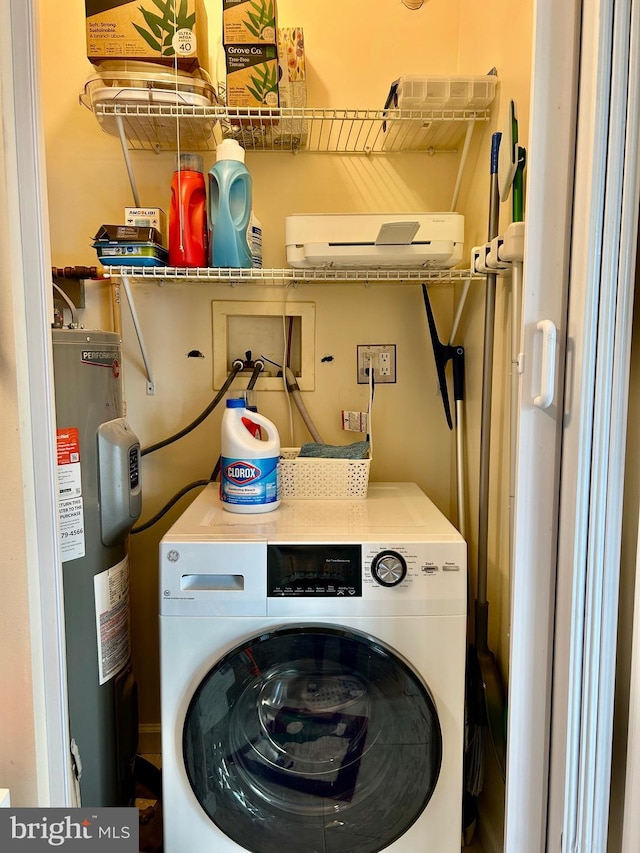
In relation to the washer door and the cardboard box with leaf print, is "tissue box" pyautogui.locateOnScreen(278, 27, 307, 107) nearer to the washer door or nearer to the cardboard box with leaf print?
the cardboard box with leaf print

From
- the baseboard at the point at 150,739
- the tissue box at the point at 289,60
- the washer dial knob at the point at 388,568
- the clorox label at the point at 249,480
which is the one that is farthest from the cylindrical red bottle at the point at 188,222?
the baseboard at the point at 150,739

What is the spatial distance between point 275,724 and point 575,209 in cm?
123

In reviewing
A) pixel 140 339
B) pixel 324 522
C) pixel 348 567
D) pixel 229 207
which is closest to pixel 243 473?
pixel 324 522

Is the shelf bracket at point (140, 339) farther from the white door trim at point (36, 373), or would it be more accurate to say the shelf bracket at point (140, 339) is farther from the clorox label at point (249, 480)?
the white door trim at point (36, 373)

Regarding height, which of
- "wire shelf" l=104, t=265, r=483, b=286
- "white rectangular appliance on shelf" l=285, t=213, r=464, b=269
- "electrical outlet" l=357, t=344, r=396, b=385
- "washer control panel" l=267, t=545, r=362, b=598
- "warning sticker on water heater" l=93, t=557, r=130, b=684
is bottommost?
"warning sticker on water heater" l=93, t=557, r=130, b=684

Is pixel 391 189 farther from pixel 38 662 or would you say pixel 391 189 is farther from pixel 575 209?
pixel 38 662

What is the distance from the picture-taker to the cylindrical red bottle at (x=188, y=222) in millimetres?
1549

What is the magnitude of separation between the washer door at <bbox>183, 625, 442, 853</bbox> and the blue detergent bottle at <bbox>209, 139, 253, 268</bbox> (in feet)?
3.23

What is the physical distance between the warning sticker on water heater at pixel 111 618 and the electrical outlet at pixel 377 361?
952 millimetres

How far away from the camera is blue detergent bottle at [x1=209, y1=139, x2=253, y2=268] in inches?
59.3

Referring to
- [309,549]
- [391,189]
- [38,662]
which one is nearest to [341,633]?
[309,549]

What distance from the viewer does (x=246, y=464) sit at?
1459mm

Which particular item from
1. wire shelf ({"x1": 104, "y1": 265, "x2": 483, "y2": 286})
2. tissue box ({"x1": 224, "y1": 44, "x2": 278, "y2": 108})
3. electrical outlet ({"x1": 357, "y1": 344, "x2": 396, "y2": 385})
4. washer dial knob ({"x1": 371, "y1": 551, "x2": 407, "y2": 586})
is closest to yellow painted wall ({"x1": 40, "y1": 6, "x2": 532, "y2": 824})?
electrical outlet ({"x1": 357, "y1": 344, "x2": 396, "y2": 385})

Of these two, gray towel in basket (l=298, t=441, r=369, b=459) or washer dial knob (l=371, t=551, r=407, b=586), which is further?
gray towel in basket (l=298, t=441, r=369, b=459)
